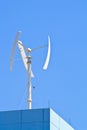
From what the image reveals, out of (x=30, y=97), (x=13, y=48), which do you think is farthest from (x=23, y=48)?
(x=30, y=97)

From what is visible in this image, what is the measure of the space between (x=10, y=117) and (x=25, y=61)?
39.8ft

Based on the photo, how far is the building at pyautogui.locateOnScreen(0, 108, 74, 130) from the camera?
45.2 metres

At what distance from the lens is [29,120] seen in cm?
4578

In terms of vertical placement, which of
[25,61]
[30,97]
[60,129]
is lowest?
[60,129]

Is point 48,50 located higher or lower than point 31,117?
higher

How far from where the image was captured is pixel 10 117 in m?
46.5

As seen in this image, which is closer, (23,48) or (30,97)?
(30,97)

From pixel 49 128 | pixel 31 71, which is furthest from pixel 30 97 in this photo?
pixel 49 128

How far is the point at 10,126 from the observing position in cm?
4619

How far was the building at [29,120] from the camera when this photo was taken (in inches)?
1781

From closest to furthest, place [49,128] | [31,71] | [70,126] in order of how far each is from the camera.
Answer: [49,128] → [70,126] → [31,71]

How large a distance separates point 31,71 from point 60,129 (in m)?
10.4

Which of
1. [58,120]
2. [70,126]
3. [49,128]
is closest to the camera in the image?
[49,128]

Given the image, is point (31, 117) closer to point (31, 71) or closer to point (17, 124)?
point (17, 124)
